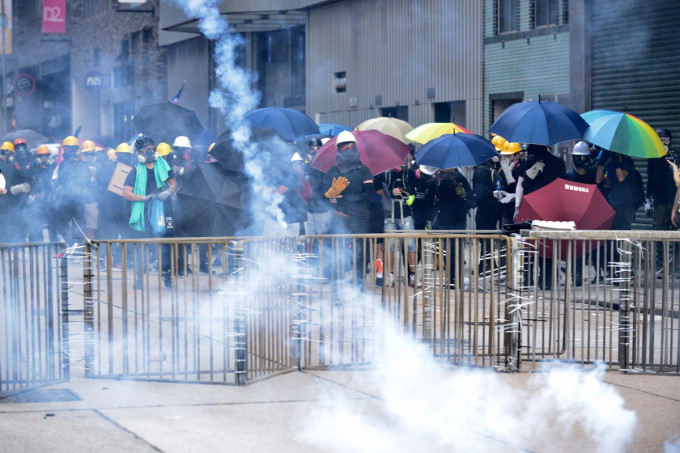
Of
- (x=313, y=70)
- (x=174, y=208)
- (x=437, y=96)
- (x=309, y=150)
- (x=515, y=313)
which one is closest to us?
(x=515, y=313)

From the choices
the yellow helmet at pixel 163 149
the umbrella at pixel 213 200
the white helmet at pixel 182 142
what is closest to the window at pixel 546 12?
the white helmet at pixel 182 142

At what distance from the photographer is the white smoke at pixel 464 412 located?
603 cm

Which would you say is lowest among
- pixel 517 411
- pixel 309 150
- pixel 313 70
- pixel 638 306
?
pixel 517 411

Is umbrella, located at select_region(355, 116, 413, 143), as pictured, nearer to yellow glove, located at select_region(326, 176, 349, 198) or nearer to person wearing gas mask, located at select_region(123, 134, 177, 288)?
person wearing gas mask, located at select_region(123, 134, 177, 288)

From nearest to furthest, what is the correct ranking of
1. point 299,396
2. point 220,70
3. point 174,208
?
point 299,396
point 174,208
point 220,70

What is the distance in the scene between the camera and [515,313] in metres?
7.87

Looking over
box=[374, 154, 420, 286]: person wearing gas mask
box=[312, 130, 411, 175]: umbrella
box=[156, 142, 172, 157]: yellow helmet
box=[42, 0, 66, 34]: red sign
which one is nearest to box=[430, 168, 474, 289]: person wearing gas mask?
box=[374, 154, 420, 286]: person wearing gas mask

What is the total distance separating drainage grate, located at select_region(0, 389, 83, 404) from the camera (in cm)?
Answer: 714

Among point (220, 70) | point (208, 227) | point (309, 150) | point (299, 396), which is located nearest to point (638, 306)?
point (299, 396)

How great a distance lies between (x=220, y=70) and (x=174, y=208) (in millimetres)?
18693

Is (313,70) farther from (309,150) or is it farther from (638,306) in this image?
(638,306)

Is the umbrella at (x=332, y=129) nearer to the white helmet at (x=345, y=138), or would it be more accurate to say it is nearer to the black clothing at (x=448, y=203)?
the black clothing at (x=448, y=203)

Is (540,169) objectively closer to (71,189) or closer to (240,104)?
(71,189)

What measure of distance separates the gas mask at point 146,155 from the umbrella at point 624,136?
5194 millimetres
